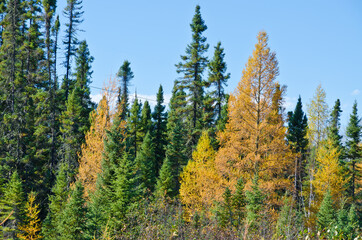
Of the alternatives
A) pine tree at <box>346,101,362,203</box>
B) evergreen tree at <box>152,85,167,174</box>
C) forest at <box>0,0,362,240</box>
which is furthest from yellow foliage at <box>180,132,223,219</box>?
pine tree at <box>346,101,362,203</box>

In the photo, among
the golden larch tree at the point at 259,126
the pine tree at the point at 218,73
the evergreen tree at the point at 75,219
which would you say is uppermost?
the pine tree at the point at 218,73

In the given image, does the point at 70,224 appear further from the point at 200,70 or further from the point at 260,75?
A: the point at 200,70

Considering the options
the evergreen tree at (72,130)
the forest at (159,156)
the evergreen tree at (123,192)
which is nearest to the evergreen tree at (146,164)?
the forest at (159,156)

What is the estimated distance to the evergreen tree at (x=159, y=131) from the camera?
1510 inches

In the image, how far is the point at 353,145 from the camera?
123 ft

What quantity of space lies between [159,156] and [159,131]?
140 inches

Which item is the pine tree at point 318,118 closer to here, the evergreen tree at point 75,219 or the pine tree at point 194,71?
the pine tree at point 194,71

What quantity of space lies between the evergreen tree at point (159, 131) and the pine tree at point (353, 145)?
2308 centimetres

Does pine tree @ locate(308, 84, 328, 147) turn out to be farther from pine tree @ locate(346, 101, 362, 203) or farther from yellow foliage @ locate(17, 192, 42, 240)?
yellow foliage @ locate(17, 192, 42, 240)

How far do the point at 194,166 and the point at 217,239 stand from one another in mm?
15924

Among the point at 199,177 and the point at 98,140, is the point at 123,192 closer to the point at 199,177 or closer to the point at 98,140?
the point at 98,140

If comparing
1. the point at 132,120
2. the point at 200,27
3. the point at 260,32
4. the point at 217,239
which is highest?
the point at 200,27

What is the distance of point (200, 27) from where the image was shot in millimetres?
30703

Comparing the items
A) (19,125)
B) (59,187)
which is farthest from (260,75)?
(19,125)
